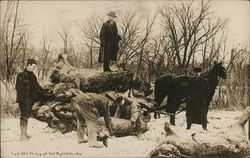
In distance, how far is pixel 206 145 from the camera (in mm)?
7102

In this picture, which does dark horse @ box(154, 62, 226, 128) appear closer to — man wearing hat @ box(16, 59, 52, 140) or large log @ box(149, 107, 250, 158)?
large log @ box(149, 107, 250, 158)

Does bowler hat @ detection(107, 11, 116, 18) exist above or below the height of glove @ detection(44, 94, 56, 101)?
above

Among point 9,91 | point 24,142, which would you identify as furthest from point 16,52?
point 24,142

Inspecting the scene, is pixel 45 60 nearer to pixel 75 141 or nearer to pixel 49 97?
pixel 49 97

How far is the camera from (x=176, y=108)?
7289mm

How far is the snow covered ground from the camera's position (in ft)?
23.6

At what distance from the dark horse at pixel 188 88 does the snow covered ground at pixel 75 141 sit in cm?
17

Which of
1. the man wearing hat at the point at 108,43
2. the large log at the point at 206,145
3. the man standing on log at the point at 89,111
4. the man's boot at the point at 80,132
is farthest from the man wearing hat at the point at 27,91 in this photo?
the large log at the point at 206,145

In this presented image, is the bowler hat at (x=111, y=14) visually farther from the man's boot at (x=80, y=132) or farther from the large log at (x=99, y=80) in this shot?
the man's boot at (x=80, y=132)

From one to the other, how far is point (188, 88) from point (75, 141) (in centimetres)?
151

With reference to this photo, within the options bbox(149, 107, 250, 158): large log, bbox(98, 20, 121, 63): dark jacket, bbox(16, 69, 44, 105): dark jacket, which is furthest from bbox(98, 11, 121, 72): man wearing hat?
bbox(149, 107, 250, 158): large log

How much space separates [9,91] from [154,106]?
5.90 ft

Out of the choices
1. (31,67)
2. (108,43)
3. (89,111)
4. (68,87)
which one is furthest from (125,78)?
(31,67)

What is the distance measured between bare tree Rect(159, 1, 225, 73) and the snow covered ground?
834mm
